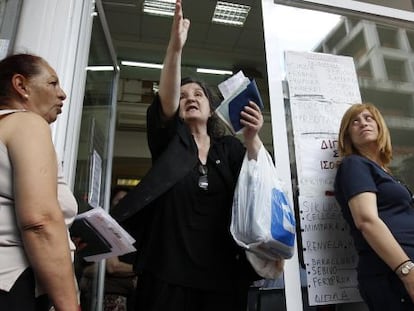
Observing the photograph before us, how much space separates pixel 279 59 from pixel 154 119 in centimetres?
76

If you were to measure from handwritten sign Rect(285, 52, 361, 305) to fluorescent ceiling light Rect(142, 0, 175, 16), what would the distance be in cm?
158

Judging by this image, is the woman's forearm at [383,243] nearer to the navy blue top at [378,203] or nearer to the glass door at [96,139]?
the navy blue top at [378,203]

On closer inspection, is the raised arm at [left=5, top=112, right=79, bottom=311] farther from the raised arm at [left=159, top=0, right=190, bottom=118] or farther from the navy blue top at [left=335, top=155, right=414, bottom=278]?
the navy blue top at [left=335, top=155, right=414, bottom=278]

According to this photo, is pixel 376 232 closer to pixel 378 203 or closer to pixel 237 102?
pixel 378 203

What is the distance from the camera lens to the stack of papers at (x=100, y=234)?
0.97 metres

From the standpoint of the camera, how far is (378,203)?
3.89 feet

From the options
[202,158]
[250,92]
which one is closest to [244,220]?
[202,158]

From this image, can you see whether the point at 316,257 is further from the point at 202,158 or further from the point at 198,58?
the point at 198,58

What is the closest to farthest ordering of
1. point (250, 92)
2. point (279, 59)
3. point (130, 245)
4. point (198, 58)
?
point (130, 245) → point (250, 92) → point (279, 59) → point (198, 58)

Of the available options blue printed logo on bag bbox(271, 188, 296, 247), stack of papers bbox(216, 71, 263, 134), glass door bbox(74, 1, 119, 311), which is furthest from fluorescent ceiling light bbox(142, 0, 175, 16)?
blue printed logo on bag bbox(271, 188, 296, 247)

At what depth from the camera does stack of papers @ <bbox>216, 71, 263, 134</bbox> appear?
1.17 m

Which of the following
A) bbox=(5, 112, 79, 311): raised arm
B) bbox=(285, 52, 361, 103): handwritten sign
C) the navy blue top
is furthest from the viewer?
bbox=(285, 52, 361, 103): handwritten sign

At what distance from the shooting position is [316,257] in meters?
1.37

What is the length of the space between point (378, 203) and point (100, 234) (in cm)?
90
